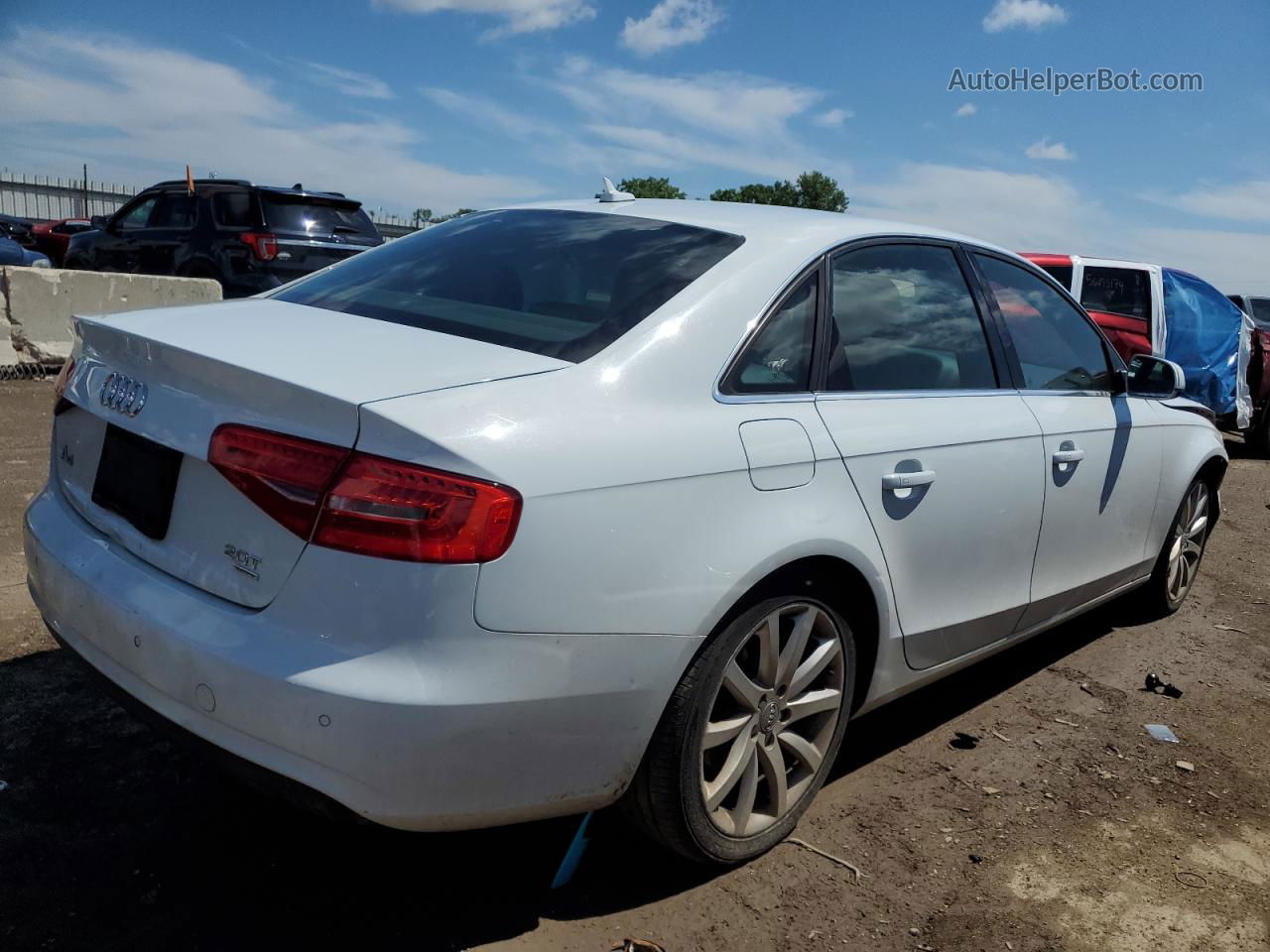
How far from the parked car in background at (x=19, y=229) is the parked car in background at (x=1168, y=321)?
21.6m

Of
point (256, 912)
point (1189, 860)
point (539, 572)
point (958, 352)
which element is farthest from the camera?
point (958, 352)

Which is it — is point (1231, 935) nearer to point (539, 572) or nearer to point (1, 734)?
point (539, 572)

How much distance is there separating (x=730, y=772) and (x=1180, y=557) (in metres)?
3.35

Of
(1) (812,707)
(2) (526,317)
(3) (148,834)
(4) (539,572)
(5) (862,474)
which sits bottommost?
(3) (148,834)

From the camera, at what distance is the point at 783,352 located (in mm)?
2656

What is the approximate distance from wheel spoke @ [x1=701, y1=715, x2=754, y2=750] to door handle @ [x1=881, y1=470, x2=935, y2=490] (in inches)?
28.0

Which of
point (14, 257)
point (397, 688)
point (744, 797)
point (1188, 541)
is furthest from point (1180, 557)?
point (14, 257)

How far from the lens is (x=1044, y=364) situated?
376cm

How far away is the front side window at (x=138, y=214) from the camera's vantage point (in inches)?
495

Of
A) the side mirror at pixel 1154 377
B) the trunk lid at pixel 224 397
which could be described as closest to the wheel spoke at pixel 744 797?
the trunk lid at pixel 224 397

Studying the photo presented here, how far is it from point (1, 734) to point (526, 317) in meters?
2.00

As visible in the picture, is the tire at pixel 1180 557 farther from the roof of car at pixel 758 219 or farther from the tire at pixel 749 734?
the tire at pixel 749 734

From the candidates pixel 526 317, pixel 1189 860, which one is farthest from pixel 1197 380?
pixel 526 317

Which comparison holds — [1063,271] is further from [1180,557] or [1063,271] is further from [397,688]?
[397,688]
